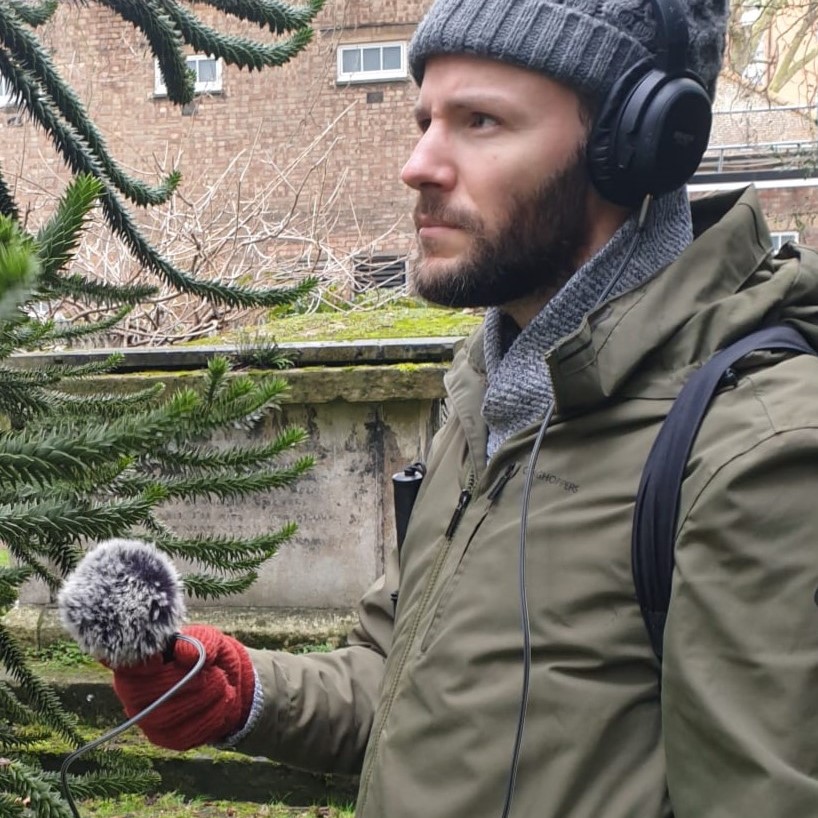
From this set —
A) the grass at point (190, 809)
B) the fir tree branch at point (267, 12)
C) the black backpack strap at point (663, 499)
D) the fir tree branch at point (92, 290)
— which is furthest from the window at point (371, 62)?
the black backpack strap at point (663, 499)

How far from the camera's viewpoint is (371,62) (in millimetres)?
15602

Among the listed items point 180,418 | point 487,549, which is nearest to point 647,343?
point 487,549

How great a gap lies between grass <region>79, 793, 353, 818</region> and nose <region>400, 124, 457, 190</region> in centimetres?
313

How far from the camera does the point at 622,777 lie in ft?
3.87

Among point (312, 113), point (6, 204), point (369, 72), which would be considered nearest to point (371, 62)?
point (369, 72)

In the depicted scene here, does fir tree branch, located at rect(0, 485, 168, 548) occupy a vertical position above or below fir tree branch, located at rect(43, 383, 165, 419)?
above

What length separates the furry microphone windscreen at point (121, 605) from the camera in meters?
1.44

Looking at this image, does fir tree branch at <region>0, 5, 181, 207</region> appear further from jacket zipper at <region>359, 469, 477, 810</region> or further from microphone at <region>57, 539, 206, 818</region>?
jacket zipper at <region>359, 469, 477, 810</region>

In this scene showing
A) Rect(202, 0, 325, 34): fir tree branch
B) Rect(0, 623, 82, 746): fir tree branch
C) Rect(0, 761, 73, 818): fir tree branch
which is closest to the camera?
Rect(0, 761, 73, 818): fir tree branch

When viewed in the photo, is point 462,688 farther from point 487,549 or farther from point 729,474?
point 729,474

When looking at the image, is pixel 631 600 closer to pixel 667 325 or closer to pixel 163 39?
pixel 667 325

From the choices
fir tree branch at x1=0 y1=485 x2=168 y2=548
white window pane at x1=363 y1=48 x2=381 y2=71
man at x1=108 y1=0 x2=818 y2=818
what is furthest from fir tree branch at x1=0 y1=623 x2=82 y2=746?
white window pane at x1=363 y1=48 x2=381 y2=71

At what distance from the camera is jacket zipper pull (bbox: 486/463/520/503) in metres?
1.39

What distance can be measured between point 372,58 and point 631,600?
51.1ft
